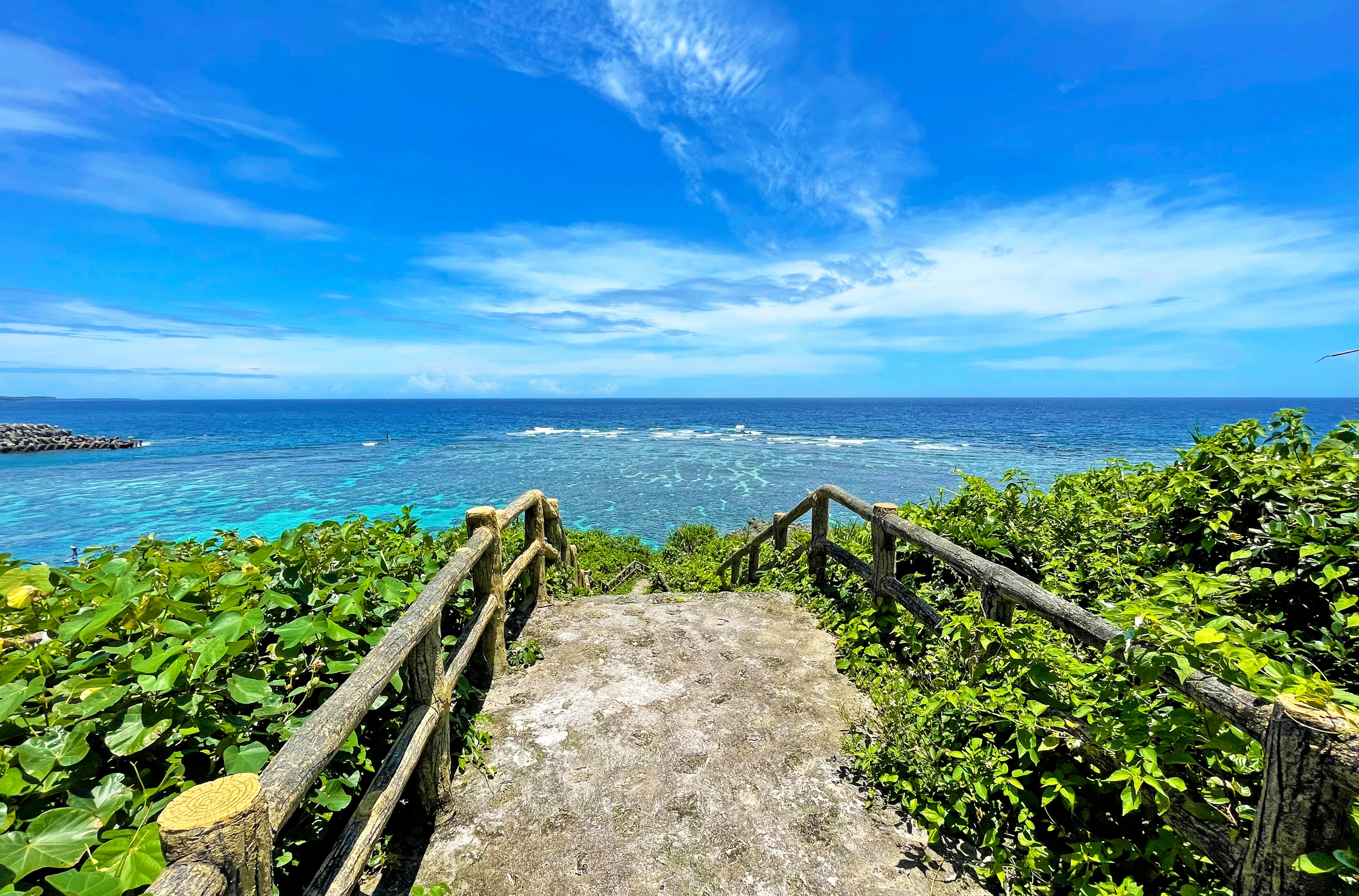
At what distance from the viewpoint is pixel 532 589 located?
5.50m

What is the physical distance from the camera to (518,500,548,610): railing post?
538 cm

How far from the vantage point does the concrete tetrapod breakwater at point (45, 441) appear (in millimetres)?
45188

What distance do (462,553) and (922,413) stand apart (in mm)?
114417

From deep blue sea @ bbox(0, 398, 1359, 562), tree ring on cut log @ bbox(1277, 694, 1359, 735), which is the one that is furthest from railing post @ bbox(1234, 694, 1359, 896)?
deep blue sea @ bbox(0, 398, 1359, 562)

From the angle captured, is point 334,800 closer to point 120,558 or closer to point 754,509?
point 120,558

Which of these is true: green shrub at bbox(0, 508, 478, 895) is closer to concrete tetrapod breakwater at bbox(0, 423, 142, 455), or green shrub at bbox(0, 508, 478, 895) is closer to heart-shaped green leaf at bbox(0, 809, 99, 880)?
heart-shaped green leaf at bbox(0, 809, 99, 880)

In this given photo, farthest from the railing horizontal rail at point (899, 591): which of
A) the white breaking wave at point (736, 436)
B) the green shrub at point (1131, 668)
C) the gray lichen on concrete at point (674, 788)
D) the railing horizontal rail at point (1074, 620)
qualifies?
the white breaking wave at point (736, 436)

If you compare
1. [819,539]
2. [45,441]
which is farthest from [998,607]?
[45,441]

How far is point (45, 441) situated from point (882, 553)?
2763 inches

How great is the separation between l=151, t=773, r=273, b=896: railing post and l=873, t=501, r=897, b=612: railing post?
3998mm

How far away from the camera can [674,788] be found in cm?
298

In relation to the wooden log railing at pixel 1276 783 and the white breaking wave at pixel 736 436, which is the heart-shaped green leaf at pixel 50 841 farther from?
the white breaking wave at pixel 736 436

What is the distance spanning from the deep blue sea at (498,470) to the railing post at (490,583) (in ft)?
13.1

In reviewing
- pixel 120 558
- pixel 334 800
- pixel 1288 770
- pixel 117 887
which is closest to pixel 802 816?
pixel 1288 770
